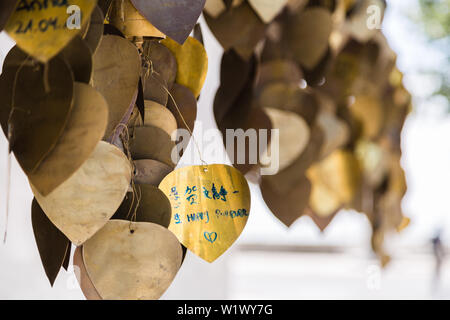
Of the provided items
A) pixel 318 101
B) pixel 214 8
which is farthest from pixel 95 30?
pixel 318 101

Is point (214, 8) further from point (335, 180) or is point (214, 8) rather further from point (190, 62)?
point (335, 180)

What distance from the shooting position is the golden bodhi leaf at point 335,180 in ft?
1.63

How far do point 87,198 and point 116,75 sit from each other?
0.05 m

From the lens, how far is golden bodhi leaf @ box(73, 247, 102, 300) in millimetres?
228

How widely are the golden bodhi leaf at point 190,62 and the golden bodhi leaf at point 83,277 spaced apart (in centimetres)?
12

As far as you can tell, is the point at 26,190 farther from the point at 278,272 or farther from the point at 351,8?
the point at 278,272

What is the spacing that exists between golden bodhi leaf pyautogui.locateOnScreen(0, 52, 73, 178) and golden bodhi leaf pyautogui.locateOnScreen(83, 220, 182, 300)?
0.05m

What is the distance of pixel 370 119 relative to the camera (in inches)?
23.2

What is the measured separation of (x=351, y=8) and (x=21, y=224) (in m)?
0.40

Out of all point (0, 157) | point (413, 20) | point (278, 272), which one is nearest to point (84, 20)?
point (0, 157)

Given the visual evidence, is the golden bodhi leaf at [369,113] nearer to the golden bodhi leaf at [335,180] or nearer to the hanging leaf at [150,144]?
the golden bodhi leaf at [335,180]

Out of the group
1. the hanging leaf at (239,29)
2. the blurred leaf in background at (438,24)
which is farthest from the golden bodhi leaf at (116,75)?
the blurred leaf in background at (438,24)

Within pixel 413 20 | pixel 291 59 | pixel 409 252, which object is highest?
pixel 413 20

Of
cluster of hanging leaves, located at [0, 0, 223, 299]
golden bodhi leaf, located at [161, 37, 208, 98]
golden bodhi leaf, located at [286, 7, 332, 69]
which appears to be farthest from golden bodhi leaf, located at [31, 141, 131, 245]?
golden bodhi leaf, located at [286, 7, 332, 69]
